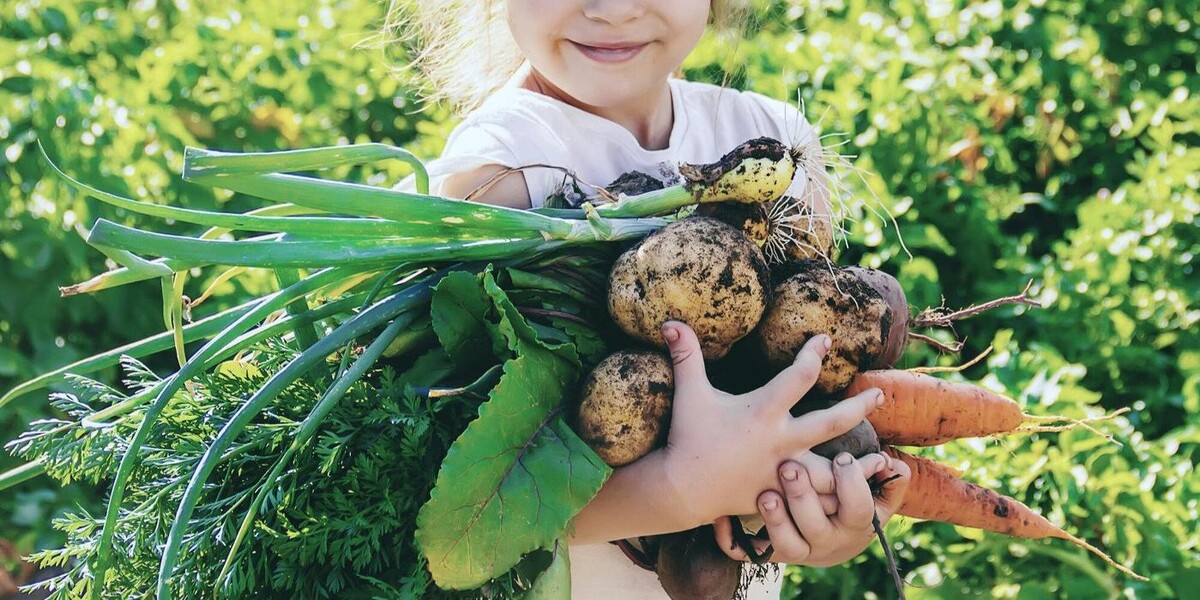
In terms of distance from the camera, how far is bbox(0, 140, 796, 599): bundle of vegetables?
1.62m

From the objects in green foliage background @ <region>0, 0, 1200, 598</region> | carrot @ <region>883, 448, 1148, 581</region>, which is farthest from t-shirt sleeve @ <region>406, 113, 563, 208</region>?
green foliage background @ <region>0, 0, 1200, 598</region>

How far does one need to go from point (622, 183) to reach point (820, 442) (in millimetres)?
497

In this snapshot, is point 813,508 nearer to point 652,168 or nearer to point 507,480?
point 507,480

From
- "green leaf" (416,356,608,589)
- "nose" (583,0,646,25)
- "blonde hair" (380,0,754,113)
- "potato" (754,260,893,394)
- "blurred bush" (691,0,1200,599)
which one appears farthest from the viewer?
"blurred bush" (691,0,1200,599)

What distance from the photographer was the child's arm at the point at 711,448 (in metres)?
1.72

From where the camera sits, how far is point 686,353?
171 cm

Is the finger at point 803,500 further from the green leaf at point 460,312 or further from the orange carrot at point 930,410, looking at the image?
the green leaf at point 460,312

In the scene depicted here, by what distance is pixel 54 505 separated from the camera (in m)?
3.64

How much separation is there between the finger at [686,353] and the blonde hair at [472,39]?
2.60ft

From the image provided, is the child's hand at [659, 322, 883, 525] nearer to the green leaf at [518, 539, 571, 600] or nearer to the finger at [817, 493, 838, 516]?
the finger at [817, 493, 838, 516]

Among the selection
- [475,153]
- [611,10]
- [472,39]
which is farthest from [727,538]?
[472,39]

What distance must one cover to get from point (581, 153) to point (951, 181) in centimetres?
171

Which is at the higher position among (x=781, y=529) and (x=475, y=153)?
(x=475, y=153)

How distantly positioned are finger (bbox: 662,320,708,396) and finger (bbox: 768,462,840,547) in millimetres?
178
